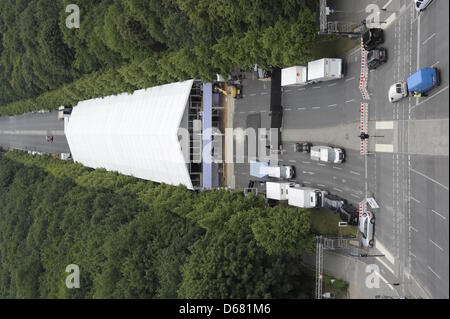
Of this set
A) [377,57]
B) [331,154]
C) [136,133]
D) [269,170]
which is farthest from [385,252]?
[136,133]

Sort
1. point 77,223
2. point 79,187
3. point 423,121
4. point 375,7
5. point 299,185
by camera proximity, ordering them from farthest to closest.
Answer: point 79,187 → point 77,223 → point 299,185 → point 375,7 → point 423,121

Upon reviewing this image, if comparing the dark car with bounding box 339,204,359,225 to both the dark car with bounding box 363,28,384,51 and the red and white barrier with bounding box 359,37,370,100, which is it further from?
the dark car with bounding box 363,28,384,51

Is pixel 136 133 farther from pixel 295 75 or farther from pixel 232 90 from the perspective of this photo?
pixel 295 75

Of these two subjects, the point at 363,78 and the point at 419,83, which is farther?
the point at 363,78

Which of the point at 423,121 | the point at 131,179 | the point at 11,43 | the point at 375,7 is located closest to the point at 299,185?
the point at 423,121

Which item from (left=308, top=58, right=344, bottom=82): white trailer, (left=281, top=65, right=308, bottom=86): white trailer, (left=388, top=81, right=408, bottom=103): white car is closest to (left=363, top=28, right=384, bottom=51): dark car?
(left=308, top=58, right=344, bottom=82): white trailer

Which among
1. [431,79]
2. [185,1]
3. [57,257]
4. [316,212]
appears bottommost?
[57,257]

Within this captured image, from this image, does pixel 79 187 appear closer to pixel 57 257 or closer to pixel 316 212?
pixel 57 257
